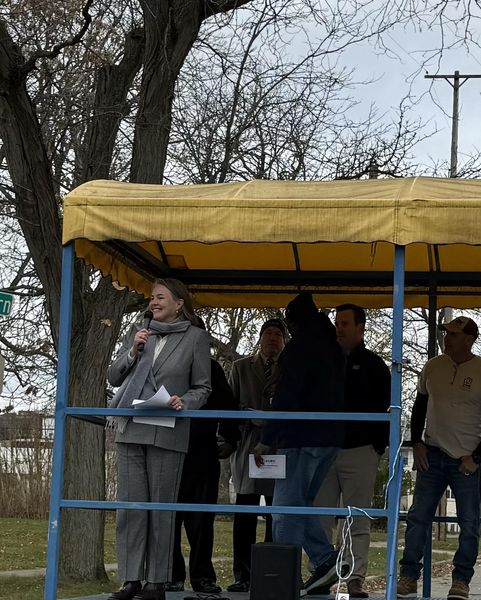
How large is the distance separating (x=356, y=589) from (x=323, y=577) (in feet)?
0.73

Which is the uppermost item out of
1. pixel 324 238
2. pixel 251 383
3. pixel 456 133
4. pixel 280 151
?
pixel 456 133

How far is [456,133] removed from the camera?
23375 millimetres

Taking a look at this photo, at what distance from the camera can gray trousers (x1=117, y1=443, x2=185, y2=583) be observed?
706 centimetres

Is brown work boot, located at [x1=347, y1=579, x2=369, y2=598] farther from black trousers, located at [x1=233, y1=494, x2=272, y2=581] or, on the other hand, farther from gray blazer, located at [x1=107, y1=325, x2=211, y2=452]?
gray blazer, located at [x1=107, y1=325, x2=211, y2=452]

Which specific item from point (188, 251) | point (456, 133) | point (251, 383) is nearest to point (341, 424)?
point (251, 383)

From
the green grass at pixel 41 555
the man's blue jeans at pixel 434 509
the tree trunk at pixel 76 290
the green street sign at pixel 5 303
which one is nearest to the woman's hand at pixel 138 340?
the man's blue jeans at pixel 434 509

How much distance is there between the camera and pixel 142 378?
7078mm

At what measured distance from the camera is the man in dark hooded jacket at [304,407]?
746cm

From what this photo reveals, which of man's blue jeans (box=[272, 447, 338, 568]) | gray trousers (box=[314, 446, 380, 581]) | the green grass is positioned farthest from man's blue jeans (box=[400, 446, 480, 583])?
the green grass

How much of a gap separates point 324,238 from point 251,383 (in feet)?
7.62

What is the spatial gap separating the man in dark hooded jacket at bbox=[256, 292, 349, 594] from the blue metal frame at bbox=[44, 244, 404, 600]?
730mm

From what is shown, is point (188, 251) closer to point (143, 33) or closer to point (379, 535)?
point (143, 33)

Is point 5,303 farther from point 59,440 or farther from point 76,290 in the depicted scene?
point 59,440

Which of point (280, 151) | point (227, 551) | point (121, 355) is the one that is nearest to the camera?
point (121, 355)
